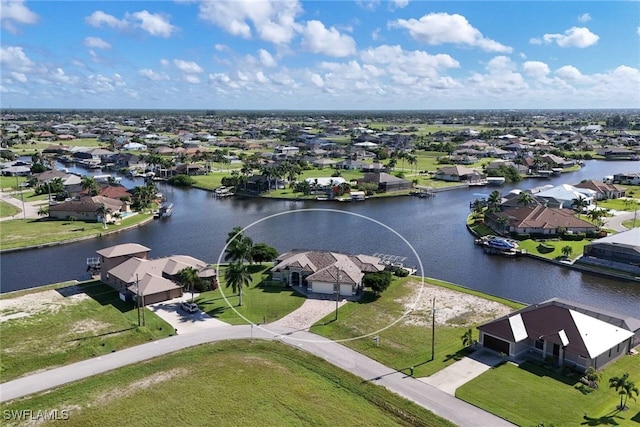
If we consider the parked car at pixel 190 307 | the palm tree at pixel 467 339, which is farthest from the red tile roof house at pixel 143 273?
the palm tree at pixel 467 339

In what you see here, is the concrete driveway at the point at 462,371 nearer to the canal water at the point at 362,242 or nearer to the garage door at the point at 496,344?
the garage door at the point at 496,344

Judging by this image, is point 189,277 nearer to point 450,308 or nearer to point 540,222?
point 450,308

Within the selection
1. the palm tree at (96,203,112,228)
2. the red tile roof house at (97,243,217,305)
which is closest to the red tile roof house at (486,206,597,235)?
the red tile roof house at (97,243,217,305)

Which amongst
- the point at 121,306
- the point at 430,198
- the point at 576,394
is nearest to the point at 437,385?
the point at 576,394

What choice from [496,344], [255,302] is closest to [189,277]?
[255,302]

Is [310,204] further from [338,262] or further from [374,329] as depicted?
[374,329]

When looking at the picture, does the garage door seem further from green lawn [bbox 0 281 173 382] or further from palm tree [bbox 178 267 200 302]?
palm tree [bbox 178 267 200 302]
